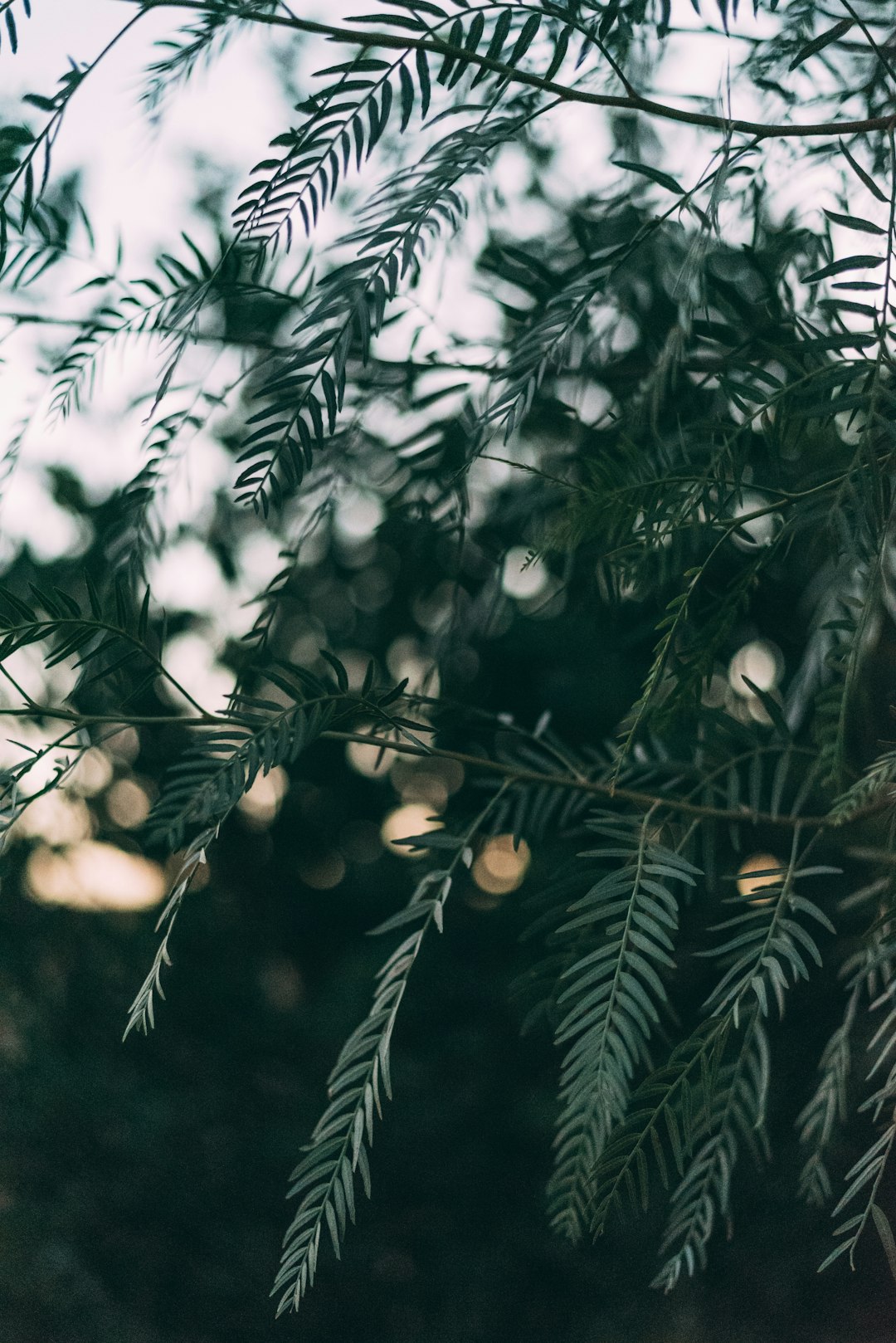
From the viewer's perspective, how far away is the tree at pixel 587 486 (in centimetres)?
42

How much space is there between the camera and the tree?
417 mm

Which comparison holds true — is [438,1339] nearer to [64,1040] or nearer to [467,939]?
[467,939]

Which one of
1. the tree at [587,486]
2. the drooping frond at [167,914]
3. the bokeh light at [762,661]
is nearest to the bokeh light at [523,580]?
the tree at [587,486]

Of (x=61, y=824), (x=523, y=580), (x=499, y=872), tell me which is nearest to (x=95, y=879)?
(x=61, y=824)

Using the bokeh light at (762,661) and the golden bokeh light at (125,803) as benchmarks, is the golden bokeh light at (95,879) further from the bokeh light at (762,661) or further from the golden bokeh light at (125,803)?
the bokeh light at (762,661)

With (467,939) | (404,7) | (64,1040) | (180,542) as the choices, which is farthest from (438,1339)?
(404,7)

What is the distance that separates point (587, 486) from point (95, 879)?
3.41ft

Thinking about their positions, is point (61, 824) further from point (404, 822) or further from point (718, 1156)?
point (718, 1156)

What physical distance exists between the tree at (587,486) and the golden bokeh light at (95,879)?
0.57 metres

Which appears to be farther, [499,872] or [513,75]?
[499,872]

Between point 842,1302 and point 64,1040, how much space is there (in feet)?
3.33

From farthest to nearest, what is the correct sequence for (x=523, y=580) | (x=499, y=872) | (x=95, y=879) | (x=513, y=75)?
1. (x=95, y=879)
2. (x=499, y=872)
3. (x=523, y=580)
4. (x=513, y=75)

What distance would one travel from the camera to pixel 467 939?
125 centimetres

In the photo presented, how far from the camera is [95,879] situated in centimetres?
133
